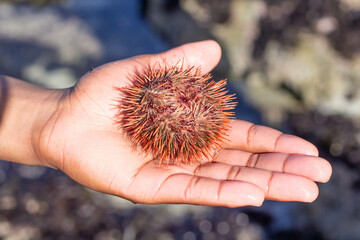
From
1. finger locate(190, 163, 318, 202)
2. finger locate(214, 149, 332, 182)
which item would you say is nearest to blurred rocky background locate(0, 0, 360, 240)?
finger locate(214, 149, 332, 182)

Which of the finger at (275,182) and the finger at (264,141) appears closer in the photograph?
the finger at (275,182)

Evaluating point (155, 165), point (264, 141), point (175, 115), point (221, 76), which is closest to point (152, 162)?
point (155, 165)

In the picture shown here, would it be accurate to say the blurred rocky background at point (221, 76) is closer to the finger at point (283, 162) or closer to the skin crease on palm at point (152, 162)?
the skin crease on palm at point (152, 162)

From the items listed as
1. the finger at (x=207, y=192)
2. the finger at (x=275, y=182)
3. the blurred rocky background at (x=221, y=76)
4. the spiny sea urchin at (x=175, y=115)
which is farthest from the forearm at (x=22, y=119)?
the blurred rocky background at (x=221, y=76)

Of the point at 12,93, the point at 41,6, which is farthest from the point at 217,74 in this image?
the point at 41,6

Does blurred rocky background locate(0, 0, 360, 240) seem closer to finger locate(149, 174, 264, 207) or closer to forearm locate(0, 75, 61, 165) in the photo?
forearm locate(0, 75, 61, 165)

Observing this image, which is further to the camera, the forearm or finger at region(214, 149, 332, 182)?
the forearm

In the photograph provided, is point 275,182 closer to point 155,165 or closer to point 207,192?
point 207,192

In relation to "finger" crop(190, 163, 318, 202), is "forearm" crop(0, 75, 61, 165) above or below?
below

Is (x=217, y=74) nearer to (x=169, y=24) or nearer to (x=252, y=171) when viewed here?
(x=169, y=24)
